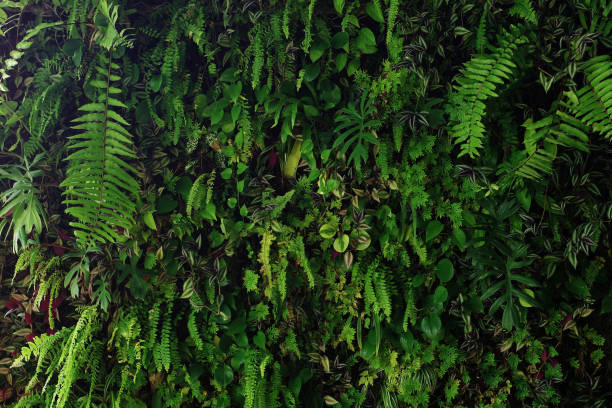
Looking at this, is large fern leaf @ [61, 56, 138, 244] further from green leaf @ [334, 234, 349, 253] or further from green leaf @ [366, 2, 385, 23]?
green leaf @ [366, 2, 385, 23]

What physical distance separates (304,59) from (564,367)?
1.70 m

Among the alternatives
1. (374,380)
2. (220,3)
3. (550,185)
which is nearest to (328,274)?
(374,380)

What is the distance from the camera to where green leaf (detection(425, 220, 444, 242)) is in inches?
60.6

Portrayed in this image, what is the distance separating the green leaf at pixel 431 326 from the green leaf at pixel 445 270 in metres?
0.16

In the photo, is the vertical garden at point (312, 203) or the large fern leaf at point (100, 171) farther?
the large fern leaf at point (100, 171)

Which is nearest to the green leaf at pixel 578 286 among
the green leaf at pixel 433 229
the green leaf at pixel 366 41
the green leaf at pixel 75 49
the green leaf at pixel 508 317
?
the green leaf at pixel 508 317

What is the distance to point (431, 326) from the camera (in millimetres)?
1561

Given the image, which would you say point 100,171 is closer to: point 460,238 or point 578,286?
point 460,238

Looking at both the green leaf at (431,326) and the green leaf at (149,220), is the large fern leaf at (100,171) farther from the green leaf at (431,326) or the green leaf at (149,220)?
the green leaf at (431,326)

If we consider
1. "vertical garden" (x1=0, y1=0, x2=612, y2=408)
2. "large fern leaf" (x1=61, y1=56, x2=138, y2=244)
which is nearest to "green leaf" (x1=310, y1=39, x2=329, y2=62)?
"vertical garden" (x1=0, y1=0, x2=612, y2=408)

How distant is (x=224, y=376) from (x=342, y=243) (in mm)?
862

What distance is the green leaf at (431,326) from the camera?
155cm

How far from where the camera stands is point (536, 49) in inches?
55.3

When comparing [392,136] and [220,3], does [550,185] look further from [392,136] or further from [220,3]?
[220,3]
